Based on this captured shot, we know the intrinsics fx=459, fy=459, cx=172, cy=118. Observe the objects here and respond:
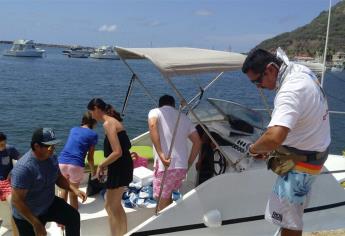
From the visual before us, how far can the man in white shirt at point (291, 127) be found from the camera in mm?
2854

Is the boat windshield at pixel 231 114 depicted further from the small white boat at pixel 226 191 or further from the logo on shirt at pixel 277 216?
the logo on shirt at pixel 277 216

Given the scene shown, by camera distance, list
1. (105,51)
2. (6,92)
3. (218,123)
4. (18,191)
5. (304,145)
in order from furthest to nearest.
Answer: (105,51), (6,92), (218,123), (18,191), (304,145)

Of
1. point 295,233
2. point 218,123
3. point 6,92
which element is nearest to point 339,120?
point 218,123

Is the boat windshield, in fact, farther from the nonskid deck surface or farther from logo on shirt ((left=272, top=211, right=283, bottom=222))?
logo on shirt ((left=272, top=211, right=283, bottom=222))

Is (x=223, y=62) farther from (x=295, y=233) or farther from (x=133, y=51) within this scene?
(x=295, y=233)

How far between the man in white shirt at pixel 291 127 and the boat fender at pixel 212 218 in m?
1.46

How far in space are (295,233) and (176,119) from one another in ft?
5.90

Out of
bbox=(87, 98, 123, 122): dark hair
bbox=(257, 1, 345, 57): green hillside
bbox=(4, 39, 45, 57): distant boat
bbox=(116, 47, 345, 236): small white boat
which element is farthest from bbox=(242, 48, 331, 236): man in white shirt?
bbox=(4, 39, 45, 57): distant boat

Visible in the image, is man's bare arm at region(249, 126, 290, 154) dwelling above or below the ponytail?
above

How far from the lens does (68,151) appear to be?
16.7 feet

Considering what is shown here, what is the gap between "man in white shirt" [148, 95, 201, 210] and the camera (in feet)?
14.9

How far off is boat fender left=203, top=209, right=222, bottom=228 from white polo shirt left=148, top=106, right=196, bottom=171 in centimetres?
54

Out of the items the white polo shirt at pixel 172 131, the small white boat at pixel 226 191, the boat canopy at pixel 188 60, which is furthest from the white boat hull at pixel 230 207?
the boat canopy at pixel 188 60

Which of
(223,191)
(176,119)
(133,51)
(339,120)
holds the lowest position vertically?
(339,120)
